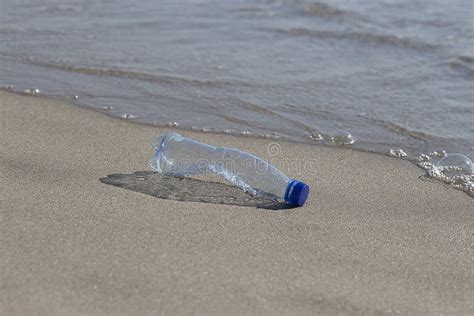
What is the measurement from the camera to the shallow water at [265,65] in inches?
201

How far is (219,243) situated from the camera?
324cm

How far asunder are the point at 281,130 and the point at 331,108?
0.63 meters

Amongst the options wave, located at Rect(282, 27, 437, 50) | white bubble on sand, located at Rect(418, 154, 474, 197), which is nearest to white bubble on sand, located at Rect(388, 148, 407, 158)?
white bubble on sand, located at Rect(418, 154, 474, 197)

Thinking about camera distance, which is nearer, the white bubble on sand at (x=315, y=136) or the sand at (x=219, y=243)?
the sand at (x=219, y=243)

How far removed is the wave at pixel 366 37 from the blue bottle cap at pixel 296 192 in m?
3.85

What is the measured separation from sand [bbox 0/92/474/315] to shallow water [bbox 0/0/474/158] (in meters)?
0.74

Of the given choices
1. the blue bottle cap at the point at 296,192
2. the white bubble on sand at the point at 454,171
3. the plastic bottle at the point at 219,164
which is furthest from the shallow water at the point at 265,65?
the blue bottle cap at the point at 296,192

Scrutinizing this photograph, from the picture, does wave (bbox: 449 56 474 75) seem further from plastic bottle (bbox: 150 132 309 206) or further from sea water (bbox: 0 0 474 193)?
plastic bottle (bbox: 150 132 309 206)

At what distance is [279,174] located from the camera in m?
3.90

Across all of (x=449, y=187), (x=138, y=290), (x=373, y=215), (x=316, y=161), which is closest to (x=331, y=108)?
(x=316, y=161)

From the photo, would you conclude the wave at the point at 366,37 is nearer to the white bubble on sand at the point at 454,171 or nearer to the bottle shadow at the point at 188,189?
the white bubble on sand at the point at 454,171

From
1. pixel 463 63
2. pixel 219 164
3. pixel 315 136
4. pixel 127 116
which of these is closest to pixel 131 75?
pixel 127 116

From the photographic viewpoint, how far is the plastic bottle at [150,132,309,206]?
12.7 ft

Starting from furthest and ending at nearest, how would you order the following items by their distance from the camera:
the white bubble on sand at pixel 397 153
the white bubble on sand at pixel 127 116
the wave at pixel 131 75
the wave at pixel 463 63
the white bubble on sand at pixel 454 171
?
the wave at pixel 463 63 → the wave at pixel 131 75 → the white bubble on sand at pixel 127 116 → the white bubble on sand at pixel 397 153 → the white bubble on sand at pixel 454 171
